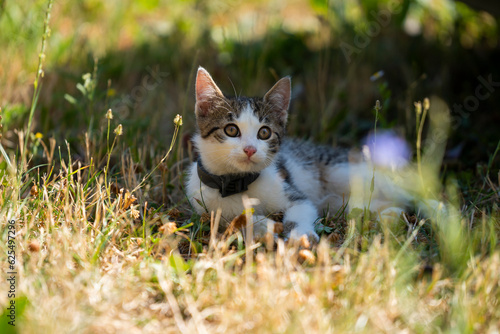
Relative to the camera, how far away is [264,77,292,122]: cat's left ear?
2598mm

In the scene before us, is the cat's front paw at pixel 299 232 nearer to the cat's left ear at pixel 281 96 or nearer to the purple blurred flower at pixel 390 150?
the cat's left ear at pixel 281 96

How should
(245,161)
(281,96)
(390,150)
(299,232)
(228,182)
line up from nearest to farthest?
(299,232) → (245,161) → (228,182) → (281,96) → (390,150)

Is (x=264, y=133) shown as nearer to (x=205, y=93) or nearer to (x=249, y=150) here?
(x=249, y=150)

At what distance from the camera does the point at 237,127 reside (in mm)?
2424

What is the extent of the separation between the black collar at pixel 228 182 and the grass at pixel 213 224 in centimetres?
22

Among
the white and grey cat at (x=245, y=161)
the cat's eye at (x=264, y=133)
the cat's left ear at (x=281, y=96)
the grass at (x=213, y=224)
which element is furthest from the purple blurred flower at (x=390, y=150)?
the cat's eye at (x=264, y=133)

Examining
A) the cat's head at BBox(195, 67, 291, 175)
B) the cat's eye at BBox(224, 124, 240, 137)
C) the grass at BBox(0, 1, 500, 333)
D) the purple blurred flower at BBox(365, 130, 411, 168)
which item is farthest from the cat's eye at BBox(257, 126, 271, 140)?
the purple blurred flower at BBox(365, 130, 411, 168)

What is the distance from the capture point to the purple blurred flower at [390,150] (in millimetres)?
3008

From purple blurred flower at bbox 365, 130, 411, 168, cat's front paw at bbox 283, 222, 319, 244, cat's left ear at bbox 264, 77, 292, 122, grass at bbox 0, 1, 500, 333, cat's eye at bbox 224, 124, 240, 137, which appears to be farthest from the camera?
purple blurred flower at bbox 365, 130, 411, 168

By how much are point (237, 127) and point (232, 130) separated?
1.2 inches

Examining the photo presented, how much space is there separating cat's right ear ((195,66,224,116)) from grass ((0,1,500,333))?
283 mm

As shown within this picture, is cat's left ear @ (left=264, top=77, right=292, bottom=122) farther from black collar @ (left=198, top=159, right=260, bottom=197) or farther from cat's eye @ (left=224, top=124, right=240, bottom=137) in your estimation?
black collar @ (left=198, top=159, right=260, bottom=197)

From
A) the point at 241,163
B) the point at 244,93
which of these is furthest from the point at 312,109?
the point at 241,163

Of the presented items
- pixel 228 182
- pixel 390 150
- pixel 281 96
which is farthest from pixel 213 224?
pixel 390 150
